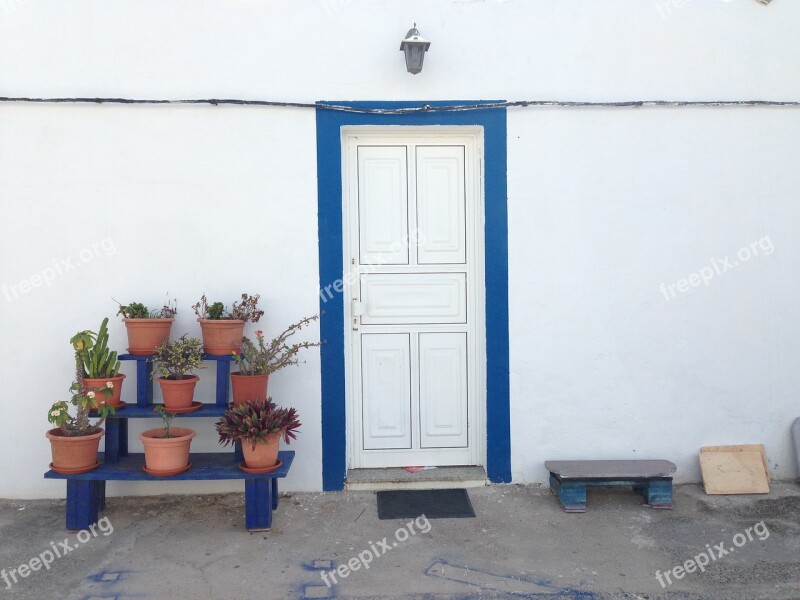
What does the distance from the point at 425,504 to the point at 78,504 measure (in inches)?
81.0

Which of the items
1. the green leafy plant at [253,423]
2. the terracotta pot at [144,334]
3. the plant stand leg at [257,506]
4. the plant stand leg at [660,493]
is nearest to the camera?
the green leafy plant at [253,423]

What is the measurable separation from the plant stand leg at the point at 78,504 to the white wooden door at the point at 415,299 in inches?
64.6

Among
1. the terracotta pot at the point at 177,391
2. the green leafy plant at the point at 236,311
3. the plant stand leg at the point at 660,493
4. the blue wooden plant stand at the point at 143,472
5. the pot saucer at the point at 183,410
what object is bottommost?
the plant stand leg at the point at 660,493

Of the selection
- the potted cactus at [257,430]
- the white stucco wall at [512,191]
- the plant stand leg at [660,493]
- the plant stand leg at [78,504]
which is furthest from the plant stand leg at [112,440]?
the plant stand leg at [660,493]

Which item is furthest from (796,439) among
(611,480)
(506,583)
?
(506,583)

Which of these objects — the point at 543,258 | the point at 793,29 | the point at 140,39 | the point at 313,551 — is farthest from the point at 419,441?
the point at 793,29

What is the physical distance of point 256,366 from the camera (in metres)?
4.05

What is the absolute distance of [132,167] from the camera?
4336 millimetres

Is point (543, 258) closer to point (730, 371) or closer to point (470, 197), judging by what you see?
point (470, 197)

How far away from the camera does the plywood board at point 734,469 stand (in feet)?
14.5

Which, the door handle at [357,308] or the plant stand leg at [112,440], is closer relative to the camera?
the plant stand leg at [112,440]

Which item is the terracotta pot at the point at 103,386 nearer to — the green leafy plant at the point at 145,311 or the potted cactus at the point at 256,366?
the green leafy plant at the point at 145,311

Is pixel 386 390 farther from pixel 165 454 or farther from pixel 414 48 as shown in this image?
pixel 414 48

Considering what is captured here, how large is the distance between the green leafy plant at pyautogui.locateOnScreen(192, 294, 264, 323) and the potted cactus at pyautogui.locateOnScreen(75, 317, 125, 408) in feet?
1.89
